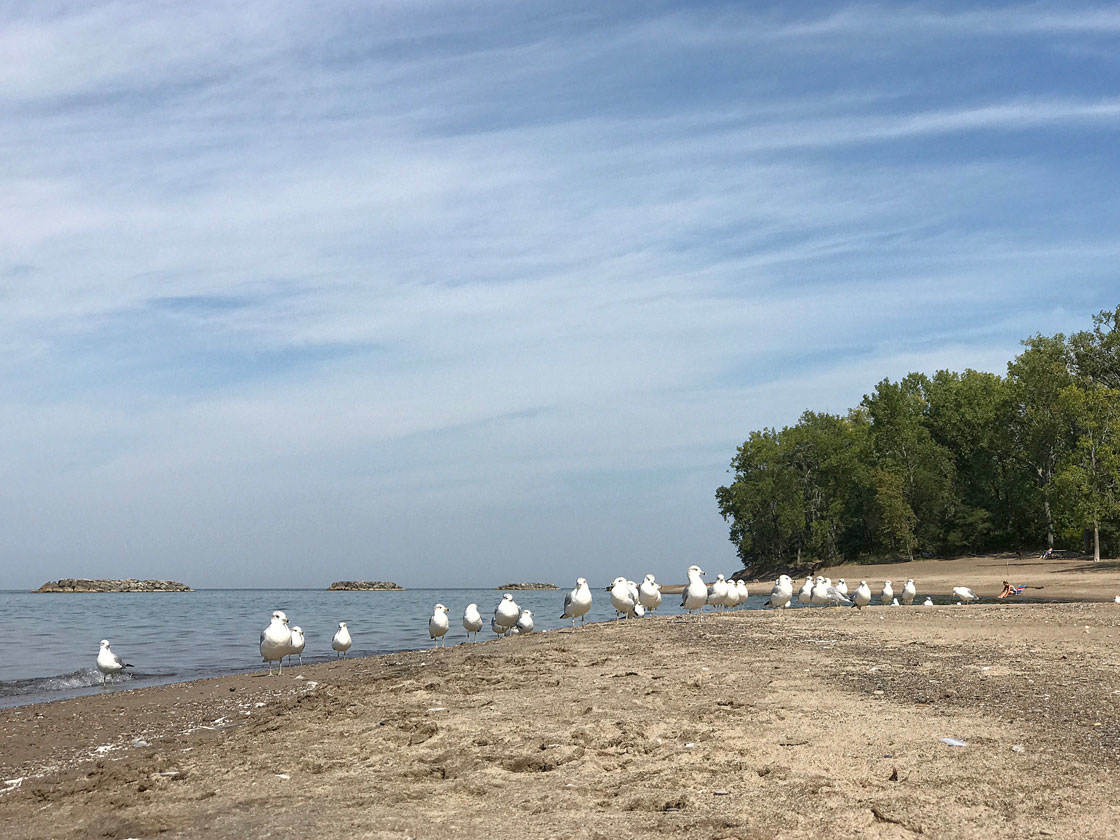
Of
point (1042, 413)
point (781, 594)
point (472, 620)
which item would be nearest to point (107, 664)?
point (472, 620)

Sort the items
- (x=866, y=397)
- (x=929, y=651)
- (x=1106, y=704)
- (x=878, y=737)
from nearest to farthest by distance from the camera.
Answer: (x=878, y=737), (x=1106, y=704), (x=929, y=651), (x=866, y=397)

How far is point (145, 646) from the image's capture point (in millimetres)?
25750

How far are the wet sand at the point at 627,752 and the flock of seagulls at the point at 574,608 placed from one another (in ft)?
16.8

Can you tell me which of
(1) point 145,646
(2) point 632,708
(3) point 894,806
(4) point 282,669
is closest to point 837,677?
(2) point 632,708

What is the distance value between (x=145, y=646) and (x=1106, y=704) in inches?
933

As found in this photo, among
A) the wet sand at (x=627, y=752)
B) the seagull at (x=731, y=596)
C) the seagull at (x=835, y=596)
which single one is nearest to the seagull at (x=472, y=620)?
the seagull at (x=731, y=596)

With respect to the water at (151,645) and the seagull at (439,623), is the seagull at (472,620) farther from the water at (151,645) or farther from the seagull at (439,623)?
the water at (151,645)

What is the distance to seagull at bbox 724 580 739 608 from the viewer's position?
1046 inches

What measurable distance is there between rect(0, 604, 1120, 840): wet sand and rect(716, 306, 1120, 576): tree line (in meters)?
42.7

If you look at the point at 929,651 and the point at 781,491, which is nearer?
the point at 929,651

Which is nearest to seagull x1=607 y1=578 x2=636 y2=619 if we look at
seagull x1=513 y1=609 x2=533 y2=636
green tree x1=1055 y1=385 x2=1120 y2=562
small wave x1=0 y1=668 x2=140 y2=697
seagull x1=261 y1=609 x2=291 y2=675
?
seagull x1=513 y1=609 x2=533 y2=636

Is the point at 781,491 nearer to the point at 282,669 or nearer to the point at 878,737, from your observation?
the point at 282,669

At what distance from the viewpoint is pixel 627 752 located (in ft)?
23.7

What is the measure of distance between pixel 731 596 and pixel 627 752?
20182 millimetres
